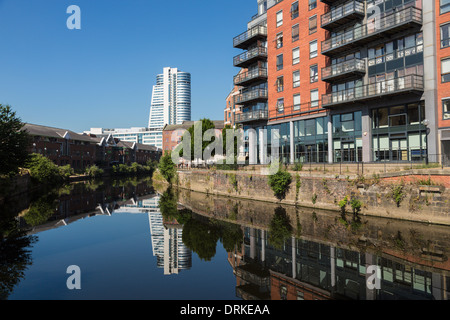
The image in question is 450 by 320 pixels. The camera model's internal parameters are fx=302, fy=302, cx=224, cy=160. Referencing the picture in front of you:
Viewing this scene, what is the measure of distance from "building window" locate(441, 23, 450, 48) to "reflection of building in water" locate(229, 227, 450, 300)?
16547mm

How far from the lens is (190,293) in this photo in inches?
375

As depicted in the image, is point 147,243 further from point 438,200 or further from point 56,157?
point 56,157

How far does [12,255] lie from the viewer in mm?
13242

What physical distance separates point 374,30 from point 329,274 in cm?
2182

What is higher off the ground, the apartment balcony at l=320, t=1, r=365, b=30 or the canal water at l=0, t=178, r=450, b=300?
the apartment balcony at l=320, t=1, r=365, b=30

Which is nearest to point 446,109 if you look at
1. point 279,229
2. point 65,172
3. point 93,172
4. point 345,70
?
point 345,70

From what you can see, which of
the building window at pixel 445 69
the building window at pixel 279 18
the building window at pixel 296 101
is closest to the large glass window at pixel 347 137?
the building window at pixel 296 101

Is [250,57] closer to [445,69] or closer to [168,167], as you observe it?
[445,69]

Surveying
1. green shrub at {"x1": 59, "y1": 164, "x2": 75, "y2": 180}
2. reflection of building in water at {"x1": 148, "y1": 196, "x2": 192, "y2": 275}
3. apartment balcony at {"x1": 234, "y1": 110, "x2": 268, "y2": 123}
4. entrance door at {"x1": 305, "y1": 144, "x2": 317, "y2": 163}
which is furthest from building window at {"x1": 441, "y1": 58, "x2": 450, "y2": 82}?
green shrub at {"x1": 59, "y1": 164, "x2": 75, "y2": 180}

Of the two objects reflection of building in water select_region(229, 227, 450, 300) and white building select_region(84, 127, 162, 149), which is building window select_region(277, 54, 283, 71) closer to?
reflection of building in water select_region(229, 227, 450, 300)

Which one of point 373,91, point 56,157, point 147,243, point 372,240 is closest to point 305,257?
point 372,240

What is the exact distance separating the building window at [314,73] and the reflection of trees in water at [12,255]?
88.5ft

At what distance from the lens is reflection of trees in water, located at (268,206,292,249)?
15330mm
